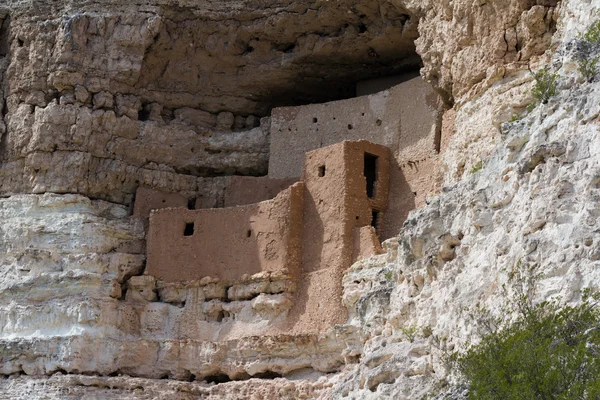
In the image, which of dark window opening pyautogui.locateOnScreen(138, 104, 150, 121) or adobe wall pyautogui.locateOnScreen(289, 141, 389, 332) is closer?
adobe wall pyautogui.locateOnScreen(289, 141, 389, 332)

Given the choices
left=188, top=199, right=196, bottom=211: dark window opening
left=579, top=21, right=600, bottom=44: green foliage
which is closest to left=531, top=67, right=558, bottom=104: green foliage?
left=579, top=21, right=600, bottom=44: green foliage

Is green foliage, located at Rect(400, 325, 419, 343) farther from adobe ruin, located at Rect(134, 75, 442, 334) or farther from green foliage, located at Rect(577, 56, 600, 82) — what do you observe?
adobe ruin, located at Rect(134, 75, 442, 334)

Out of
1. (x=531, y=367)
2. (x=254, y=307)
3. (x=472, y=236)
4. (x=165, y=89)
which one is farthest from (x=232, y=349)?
(x=531, y=367)

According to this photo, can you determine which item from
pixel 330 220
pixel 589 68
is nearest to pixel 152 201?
pixel 330 220

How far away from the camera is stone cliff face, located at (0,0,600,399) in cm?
1897

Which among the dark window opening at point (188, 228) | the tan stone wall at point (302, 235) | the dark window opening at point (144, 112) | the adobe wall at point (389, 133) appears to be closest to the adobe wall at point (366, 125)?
the adobe wall at point (389, 133)

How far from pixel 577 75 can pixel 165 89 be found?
13.4 metres

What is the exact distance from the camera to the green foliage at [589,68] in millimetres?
13039

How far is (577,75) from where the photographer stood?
13.2m

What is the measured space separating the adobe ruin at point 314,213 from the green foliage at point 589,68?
8.03 m

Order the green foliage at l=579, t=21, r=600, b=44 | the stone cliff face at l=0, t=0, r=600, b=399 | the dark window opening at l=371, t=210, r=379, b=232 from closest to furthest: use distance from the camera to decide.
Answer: the green foliage at l=579, t=21, r=600, b=44, the stone cliff face at l=0, t=0, r=600, b=399, the dark window opening at l=371, t=210, r=379, b=232

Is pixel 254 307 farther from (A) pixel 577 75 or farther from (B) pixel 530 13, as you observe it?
(A) pixel 577 75

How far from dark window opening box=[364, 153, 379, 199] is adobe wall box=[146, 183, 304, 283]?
114 centimetres

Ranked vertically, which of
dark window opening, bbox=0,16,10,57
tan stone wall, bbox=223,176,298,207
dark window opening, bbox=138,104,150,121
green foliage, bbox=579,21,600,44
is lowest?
green foliage, bbox=579,21,600,44
